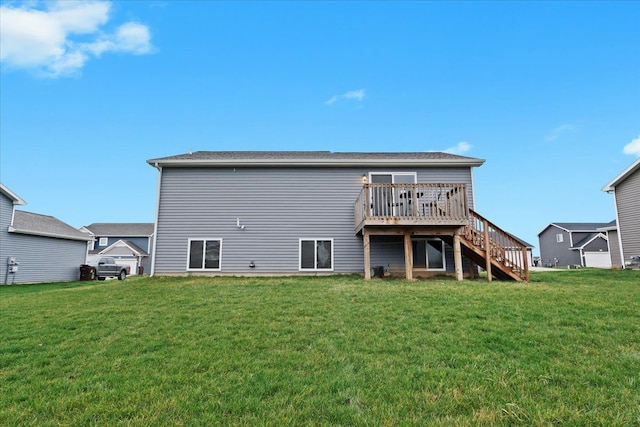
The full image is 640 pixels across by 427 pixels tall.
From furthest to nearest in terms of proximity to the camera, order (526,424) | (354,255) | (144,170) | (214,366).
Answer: (144,170) < (354,255) < (214,366) < (526,424)

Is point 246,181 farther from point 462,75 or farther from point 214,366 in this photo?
point 462,75

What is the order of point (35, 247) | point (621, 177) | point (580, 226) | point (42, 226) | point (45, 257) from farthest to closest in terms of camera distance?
point (580, 226) → point (42, 226) → point (45, 257) → point (35, 247) → point (621, 177)

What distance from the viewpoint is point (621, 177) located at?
14.9 m

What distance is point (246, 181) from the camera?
1284 cm

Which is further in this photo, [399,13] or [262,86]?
[262,86]

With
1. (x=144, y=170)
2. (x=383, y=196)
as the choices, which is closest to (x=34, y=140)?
(x=144, y=170)

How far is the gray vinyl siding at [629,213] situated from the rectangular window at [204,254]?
18779 mm

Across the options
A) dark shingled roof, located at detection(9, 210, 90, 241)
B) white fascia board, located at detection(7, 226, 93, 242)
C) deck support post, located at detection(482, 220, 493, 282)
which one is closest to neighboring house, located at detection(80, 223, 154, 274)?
dark shingled roof, located at detection(9, 210, 90, 241)

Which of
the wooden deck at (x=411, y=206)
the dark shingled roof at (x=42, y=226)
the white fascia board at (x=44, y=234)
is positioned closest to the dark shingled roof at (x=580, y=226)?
the wooden deck at (x=411, y=206)

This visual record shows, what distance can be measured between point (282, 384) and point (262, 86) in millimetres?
17841

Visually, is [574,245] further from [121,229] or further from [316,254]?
[121,229]

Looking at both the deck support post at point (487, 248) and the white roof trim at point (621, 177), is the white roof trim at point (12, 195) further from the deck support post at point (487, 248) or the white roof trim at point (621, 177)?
the white roof trim at point (621, 177)

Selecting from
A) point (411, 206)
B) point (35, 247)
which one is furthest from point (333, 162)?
point (35, 247)

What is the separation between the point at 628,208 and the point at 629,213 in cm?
24
